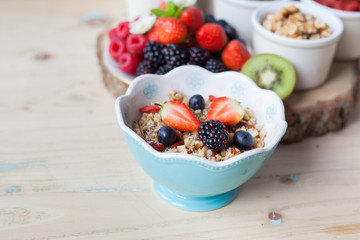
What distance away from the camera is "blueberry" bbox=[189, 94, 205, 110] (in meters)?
1.12

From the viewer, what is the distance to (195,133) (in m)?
1.06

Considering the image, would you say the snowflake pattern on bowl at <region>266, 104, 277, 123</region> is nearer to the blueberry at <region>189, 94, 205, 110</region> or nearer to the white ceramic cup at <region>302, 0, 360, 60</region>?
the blueberry at <region>189, 94, 205, 110</region>

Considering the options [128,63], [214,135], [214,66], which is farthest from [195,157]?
[128,63]

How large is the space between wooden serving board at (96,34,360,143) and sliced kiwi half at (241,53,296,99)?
0.06m

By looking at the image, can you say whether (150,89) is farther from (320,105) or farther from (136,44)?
(320,105)

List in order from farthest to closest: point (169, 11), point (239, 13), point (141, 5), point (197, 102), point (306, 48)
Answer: point (141, 5) → point (239, 13) → point (169, 11) → point (306, 48) → point (197, 102)

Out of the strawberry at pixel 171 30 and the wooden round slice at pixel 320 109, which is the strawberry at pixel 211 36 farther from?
the wooden round slice at pixel 320 109

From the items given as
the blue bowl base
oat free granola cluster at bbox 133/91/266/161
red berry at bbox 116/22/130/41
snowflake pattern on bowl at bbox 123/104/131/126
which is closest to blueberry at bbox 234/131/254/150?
oat free granola cluster at bbox 133/91/266/161

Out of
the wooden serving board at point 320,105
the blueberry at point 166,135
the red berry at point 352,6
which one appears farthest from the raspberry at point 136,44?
the red berry at point 352,6

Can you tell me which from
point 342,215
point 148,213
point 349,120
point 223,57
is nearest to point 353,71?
point 349,120

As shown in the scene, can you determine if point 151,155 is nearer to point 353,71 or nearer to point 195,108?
point 195,108

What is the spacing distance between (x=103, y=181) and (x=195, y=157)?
389 millimetres

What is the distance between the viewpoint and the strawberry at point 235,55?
1.33 metres

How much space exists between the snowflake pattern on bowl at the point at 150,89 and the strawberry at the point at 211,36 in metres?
0.29
